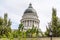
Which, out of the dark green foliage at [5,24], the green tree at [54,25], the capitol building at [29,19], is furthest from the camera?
the capitol building at [29,19]

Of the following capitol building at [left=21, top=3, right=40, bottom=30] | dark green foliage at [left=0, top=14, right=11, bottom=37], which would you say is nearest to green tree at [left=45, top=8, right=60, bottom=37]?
dark green foliage at [left=0, top=14, right=11, bottom=37]

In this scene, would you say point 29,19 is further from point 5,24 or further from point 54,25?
point 54,25

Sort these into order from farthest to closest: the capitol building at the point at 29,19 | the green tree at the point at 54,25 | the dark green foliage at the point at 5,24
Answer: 1. the capitol building at the point at 29,19
2. the dark green foliage at the point at 5,24
3. the green tree at the point at 54,25

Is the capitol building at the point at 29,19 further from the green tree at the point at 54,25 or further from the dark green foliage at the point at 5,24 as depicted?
the green tree at the point at 54,25

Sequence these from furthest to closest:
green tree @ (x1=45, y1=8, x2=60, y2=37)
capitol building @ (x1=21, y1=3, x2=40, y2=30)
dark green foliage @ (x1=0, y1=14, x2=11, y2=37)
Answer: capitol building @ (x1=21, y1=3, x2=40, y2=30) → dark green foliage @ (x1=0, y1=14, x2=11, y2=37) → green tree @ (x1=45, y1=8, x2=60, y2=37)

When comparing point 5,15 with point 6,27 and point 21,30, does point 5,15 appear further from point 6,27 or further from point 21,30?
point 21,30

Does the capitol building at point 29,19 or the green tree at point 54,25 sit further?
the capitol building at point 29,19

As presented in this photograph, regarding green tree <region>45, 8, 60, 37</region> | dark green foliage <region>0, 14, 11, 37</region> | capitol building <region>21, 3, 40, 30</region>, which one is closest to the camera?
green tree <region>45, 8, 60, 37</region>

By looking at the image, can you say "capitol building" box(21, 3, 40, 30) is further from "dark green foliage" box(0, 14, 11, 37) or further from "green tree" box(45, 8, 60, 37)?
"green tree" box(45, 8, 60, 37)

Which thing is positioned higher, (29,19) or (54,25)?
(54,25)

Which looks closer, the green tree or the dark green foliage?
the green tree

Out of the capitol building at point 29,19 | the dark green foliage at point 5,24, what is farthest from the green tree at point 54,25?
the capitol building at point 29,19

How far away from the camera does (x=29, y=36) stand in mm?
28203

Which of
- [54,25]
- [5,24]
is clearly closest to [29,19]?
[5,24]
